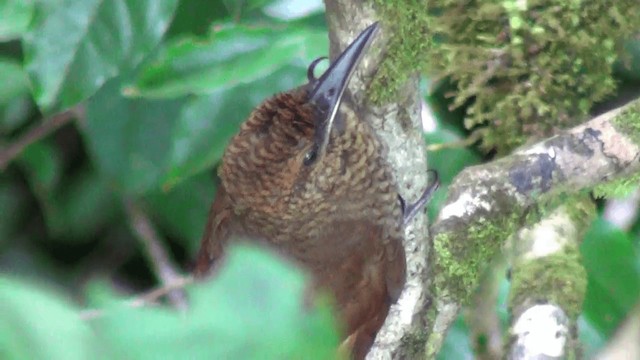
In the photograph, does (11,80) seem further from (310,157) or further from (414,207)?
(414,207)

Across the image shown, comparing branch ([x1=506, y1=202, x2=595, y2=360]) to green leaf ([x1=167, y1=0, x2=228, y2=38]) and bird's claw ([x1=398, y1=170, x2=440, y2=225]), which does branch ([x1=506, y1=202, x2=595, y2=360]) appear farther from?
green leaf ([x1=167, y1=0, x2=228, y2=38])

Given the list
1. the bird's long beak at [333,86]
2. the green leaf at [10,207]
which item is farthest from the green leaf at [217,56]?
the green leaf at [10,207]

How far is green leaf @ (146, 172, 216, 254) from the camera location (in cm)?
213

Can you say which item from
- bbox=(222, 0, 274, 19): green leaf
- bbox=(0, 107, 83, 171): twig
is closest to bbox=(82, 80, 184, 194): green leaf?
bbox=(0, 107, 83, 171): twig

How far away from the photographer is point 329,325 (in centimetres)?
32

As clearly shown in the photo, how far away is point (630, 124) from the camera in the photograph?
1.35 m

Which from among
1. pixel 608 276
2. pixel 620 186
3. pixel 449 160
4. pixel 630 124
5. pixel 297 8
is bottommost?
pixel 608 276

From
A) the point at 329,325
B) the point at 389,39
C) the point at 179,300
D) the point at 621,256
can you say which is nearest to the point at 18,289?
the point at 329,325

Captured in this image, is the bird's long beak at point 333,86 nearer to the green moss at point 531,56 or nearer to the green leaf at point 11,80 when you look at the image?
the green moss at point 531,56

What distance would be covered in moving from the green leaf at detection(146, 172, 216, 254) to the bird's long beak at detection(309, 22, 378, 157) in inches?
29.5

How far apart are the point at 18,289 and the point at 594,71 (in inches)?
50.5

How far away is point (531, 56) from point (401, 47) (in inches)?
11.7

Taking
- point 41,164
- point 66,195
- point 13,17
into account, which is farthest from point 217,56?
point 66,195

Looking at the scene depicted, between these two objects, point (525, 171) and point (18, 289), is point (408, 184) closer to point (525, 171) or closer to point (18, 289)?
point (525, 171)
